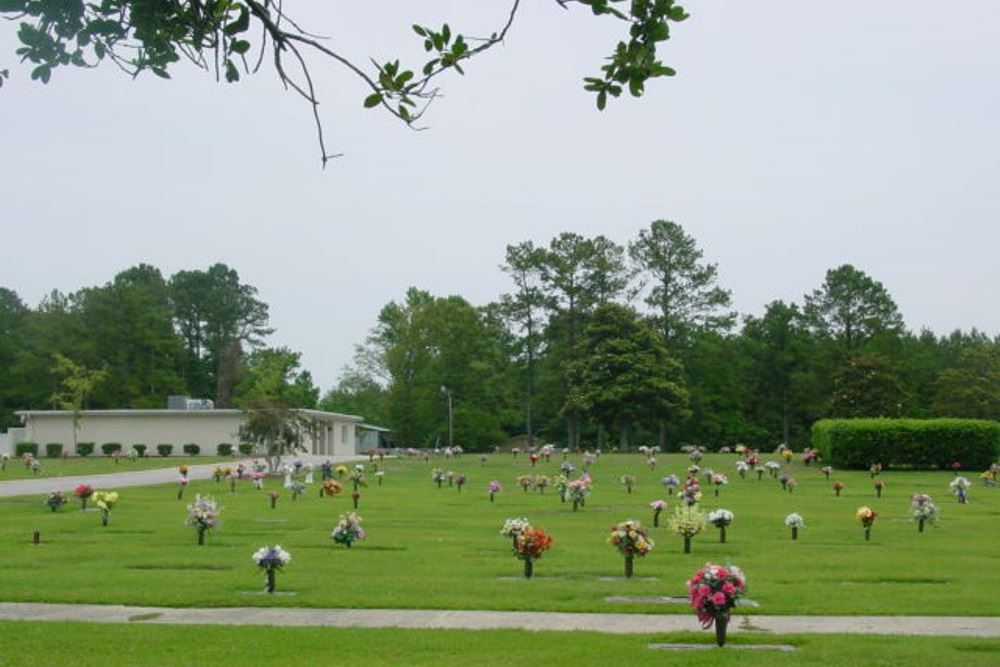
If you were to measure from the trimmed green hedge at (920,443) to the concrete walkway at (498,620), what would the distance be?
3771 centimetres

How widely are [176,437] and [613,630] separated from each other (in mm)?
64914

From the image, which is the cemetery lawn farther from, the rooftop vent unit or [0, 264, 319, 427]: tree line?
[0, 264, 319, 427]: tree line

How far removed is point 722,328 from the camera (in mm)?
84062

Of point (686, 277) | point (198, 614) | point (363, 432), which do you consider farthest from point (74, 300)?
point (198, 614)

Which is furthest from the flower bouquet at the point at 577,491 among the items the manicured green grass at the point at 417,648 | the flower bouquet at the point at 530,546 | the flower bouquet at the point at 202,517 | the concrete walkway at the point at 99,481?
the manicured green grass at the point at 417,648

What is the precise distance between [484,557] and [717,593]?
8.92 metres

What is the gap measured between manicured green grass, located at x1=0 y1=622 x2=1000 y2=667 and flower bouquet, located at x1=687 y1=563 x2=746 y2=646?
0.39 metres

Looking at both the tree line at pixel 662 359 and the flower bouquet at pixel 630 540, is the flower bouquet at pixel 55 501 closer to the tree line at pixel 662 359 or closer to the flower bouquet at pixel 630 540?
the flower bouquet at pixel 630 540

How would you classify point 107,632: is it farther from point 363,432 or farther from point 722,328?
point 363,432

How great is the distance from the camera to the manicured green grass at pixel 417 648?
33.7ft

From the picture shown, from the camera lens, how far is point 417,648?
1102 centimetres

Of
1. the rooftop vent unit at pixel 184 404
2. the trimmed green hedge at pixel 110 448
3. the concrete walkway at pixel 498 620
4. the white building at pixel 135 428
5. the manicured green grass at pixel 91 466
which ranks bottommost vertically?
the concrete walkway at pixel 498 620

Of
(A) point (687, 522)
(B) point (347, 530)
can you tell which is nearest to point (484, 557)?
(B) point (347, 530)

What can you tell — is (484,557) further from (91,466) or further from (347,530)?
(91,466)
